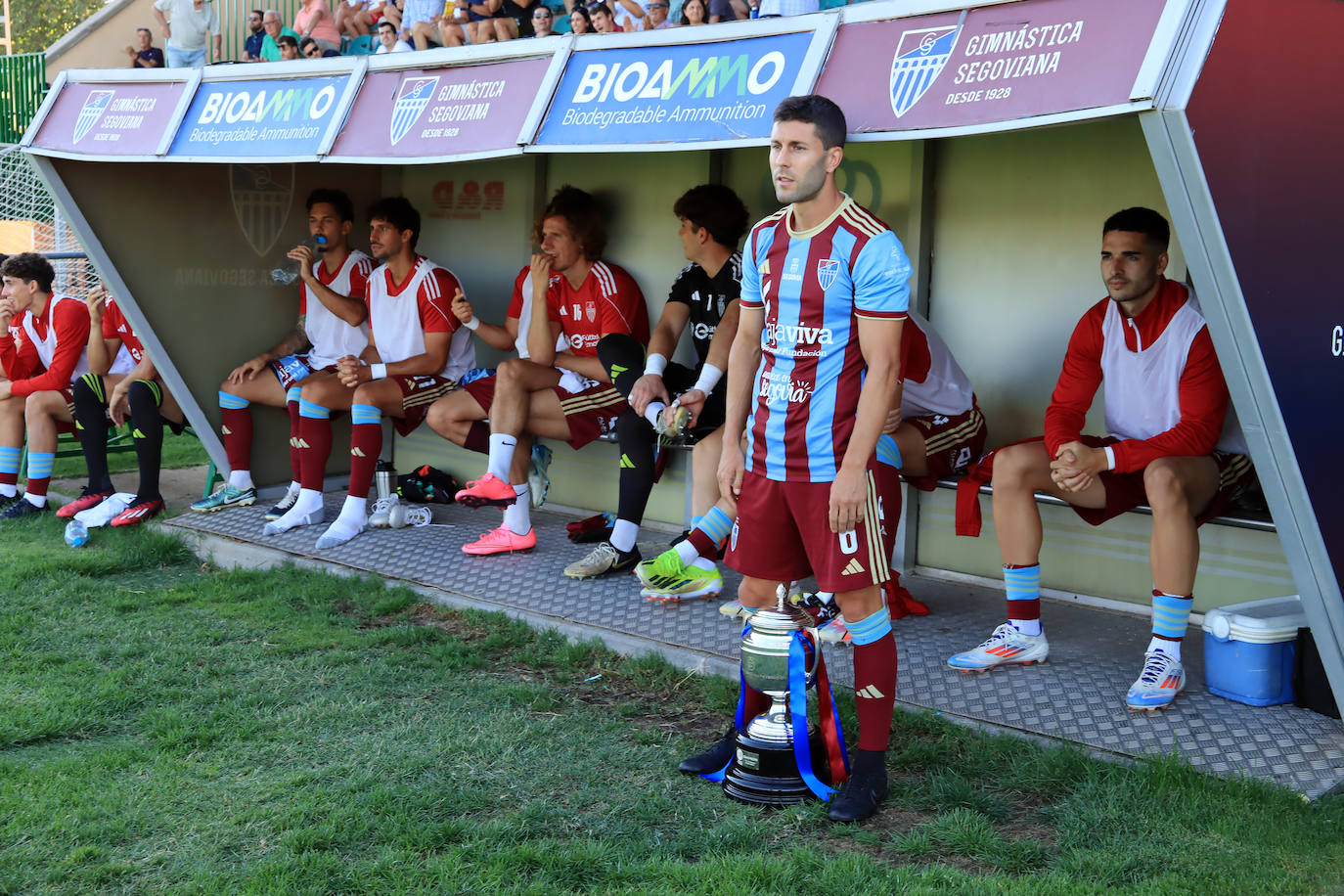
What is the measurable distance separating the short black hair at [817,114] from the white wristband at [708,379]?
2.00 m

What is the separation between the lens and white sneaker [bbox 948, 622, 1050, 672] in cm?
409

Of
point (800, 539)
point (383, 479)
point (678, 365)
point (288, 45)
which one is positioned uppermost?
point (288, 45)

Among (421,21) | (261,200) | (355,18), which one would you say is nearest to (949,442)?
(261,200)

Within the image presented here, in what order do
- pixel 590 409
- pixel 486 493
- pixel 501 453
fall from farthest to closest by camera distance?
pixel 590 409 < pixel 501 453 < pixel 486 493

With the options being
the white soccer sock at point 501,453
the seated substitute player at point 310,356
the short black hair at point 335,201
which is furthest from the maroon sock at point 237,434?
the white soccer sock at point 501,453

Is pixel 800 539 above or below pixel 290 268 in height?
below

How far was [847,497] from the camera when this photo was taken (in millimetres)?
3068

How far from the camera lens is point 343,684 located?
13.8 ft

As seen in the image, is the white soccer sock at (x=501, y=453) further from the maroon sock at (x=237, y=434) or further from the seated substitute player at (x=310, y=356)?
the maroon sock at (x=237, y=434)

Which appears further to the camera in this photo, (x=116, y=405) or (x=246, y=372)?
(x=116, y=405)

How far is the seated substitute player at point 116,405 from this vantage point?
22.4ft

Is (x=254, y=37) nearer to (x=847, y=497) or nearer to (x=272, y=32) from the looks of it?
(x=272, y=32)

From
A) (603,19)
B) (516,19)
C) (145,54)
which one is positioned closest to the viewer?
(603,19)

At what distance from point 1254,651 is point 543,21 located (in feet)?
19.5
